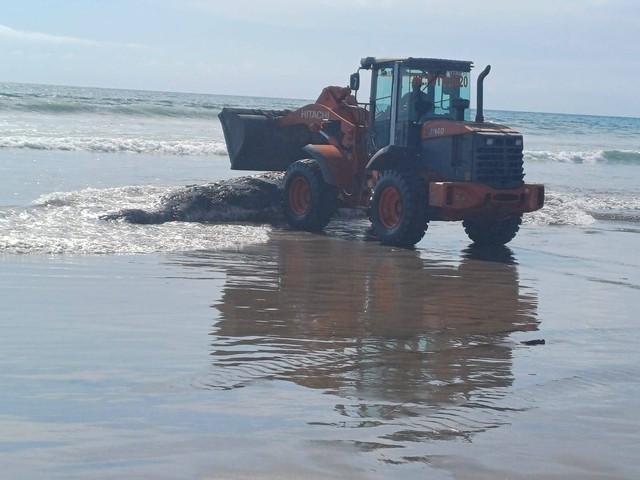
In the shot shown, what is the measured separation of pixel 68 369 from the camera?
20.2 feet

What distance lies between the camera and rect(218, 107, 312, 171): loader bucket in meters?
15.7

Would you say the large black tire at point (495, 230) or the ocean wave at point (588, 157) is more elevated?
the ocean wave at point (588, 157)

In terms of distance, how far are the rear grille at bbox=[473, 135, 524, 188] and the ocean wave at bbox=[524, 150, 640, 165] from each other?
24886 mm

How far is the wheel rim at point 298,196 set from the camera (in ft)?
50.1

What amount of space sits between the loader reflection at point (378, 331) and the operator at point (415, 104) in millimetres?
2321

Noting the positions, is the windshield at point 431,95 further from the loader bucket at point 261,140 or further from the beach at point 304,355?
the loader bucket at point 261,140

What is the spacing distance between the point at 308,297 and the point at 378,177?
5262mm

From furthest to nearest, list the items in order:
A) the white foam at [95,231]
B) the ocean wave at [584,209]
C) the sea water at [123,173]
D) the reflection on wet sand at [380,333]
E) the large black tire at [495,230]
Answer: the ocean wave at [584,209] < the large black tire at [495,230] < the sea water at [123,173] < the white foam at [95,231] < the reflection on wet sand at [380,333]

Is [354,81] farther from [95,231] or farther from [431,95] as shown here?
[95,231]

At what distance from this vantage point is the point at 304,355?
6.83m

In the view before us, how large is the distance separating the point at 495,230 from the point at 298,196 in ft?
9.94

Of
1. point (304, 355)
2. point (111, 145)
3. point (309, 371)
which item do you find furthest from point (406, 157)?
point (111, 145)

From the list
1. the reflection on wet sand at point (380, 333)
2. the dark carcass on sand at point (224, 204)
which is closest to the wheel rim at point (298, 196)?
the dark carcass on sand at point (224, 204)

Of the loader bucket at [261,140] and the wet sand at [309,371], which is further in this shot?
the loader bucket at [261,140]
